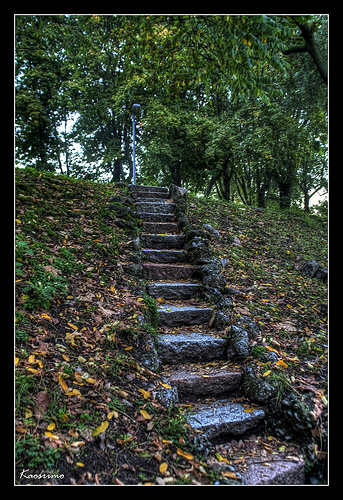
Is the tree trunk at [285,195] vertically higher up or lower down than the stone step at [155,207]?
higher up

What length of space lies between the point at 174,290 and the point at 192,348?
104 cm

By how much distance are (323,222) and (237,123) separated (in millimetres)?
8418

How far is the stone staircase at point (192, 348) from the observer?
2.30 meters

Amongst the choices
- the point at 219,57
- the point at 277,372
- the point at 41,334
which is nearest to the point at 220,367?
the point at 277,372

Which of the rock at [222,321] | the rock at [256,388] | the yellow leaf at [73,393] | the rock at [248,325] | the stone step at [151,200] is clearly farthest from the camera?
the stone step at [151,200]

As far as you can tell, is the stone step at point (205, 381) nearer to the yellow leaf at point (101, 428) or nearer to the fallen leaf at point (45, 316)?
the yellow leaf at point (101, 428)

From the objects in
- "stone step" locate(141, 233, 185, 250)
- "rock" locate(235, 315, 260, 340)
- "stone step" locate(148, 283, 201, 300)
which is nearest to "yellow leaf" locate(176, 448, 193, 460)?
"rock" locate(235, 315, 260, 340)

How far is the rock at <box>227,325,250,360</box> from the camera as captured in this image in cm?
286

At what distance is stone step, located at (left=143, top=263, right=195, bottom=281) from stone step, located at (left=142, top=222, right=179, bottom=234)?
1118mm

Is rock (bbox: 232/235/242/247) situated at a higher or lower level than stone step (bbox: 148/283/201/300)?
higher

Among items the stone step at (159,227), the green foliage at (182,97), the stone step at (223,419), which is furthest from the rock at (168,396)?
the stone step at (159,227)

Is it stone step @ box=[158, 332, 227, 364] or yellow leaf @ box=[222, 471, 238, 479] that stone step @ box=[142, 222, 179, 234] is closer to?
stone step @ box=[158, 332, 227, 364]

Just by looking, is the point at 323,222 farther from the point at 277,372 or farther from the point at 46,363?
the point at 46,363

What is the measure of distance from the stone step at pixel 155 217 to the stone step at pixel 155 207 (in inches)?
10.1
